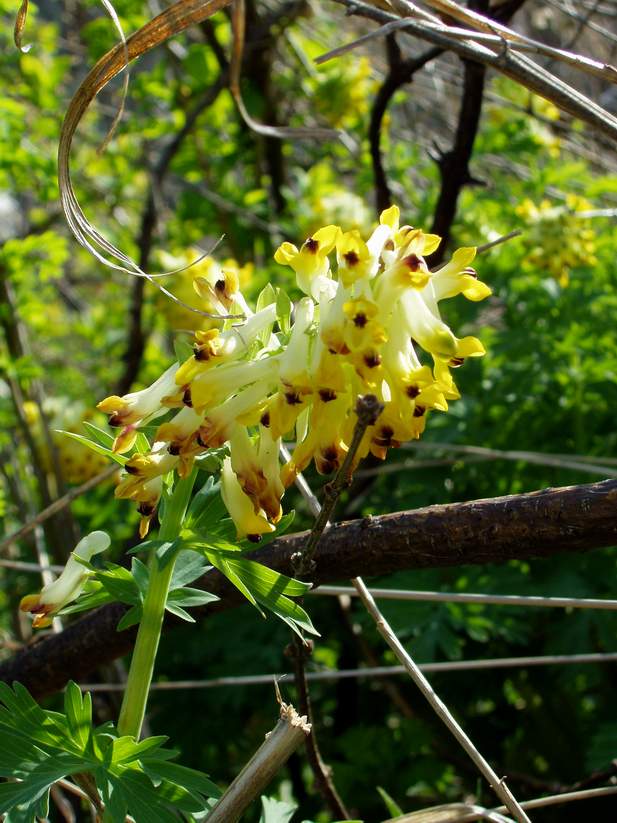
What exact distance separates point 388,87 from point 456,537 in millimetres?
1765

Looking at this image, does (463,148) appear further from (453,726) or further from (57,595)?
(57,595)

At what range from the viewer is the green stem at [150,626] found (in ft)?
4.08

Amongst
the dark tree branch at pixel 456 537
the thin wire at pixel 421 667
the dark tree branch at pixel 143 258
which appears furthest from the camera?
the dark tree branch at pixel 143 258

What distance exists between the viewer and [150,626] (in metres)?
1.25

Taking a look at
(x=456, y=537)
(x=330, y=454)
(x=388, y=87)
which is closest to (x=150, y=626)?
(x=330, y=454)

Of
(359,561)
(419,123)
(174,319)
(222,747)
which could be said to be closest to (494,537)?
(359,561)

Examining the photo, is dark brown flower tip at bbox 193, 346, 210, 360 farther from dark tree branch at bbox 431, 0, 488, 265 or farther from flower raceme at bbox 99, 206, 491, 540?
dark tree branch at bbox 431, 0, 488, 265

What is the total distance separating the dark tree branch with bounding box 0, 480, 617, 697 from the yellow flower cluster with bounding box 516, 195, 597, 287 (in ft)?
5.74

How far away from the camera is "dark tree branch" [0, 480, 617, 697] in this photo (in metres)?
1.28

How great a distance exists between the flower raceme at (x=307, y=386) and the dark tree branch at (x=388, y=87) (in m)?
1.49

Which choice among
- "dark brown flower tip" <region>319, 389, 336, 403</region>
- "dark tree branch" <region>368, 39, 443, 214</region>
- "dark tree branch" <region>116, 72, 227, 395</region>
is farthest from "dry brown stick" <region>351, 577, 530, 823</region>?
"dark tree branch" <region>116, 72, 227, 395</region>

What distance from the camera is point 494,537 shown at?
4.34 feet

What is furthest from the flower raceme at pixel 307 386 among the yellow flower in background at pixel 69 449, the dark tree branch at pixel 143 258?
the dark tree branch at pixel 143 258

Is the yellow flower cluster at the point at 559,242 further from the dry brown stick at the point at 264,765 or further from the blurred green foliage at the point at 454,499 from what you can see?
the dry brown stick at the point at 264,765
